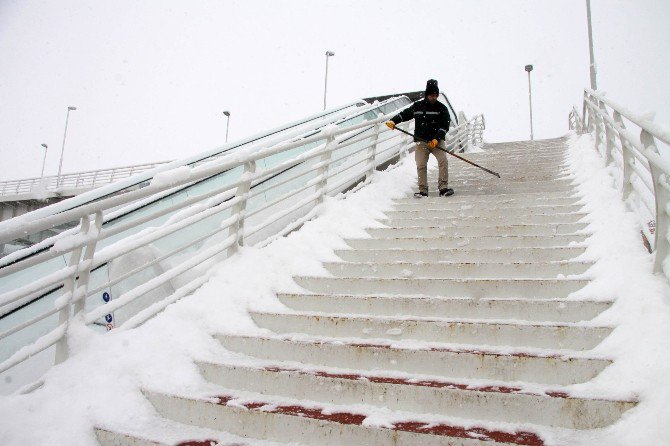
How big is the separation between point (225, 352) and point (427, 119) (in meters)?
5.40

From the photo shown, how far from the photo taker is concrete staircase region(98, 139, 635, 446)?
2.16m

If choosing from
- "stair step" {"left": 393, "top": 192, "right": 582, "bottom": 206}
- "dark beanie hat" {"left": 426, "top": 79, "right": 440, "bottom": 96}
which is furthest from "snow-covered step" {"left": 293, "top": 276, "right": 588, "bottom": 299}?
"dark beanie hat" {"left": 426, "top": 79, "right": 440, "bottom": 96}

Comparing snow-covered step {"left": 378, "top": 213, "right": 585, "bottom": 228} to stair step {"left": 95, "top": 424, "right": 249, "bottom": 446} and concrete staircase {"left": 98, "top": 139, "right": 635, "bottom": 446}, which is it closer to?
concrete staircase {"left": 98, "top": 139, "right": 635, "bottom": 446}

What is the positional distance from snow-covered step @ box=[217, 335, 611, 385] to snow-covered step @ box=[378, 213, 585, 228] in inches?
108

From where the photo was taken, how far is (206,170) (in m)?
3.52

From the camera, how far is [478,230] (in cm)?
496

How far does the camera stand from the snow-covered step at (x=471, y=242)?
4.30 meters

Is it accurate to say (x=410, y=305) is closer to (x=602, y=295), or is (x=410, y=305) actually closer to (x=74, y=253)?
(x=602, y=295)

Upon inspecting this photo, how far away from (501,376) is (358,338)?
97cm

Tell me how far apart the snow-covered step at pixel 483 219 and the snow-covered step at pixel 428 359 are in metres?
2.73

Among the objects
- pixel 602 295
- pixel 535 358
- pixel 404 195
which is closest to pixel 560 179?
pixel 404 195

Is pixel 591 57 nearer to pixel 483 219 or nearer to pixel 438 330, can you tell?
pixel 483 219

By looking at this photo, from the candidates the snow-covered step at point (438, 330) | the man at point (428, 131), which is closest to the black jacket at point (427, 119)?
the man at point (428, 131)

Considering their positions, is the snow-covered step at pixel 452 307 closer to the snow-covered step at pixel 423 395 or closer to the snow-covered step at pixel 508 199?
the snow-covered step at pixel 423 395
